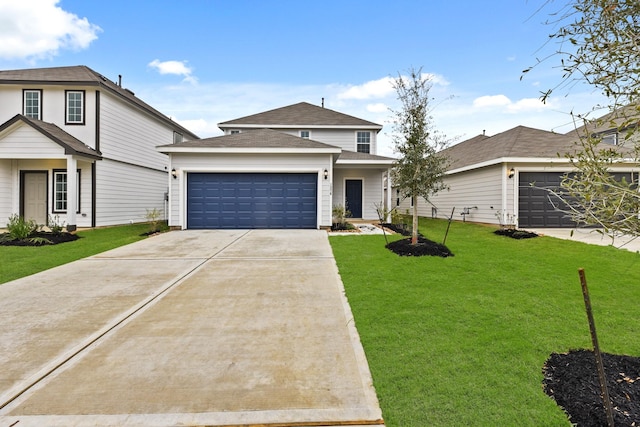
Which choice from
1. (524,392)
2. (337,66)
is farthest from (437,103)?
(337,66)

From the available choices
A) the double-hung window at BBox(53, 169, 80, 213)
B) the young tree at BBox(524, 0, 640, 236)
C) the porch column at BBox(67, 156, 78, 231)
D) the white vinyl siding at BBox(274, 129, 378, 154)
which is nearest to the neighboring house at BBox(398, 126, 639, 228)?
the white vinyl siding at BBox(274, 129, 378, 154)

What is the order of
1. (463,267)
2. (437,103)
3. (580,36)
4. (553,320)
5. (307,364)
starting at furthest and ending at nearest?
(437,103) → (463,267) → (553,320) → (307,364) → (580,36)

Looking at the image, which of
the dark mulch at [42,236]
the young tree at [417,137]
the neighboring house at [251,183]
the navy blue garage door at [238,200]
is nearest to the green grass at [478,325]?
the young tree at [417,137]

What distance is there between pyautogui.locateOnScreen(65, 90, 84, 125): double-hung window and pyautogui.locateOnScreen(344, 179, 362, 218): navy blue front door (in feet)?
37.7

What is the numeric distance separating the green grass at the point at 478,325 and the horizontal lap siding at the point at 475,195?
20.1 feet

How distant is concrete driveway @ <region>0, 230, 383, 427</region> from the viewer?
7.60 feet

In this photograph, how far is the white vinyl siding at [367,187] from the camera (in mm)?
16234

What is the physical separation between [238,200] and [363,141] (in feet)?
30.3

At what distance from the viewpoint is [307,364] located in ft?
9.63

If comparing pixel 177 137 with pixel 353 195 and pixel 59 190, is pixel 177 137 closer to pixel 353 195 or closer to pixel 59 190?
pixel 59 190

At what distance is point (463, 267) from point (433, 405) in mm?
4558

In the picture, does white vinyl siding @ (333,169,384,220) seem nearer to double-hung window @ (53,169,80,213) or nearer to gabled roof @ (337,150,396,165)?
gabled roof @ (337,150,396,165)

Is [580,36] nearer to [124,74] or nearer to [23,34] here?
[124,74]

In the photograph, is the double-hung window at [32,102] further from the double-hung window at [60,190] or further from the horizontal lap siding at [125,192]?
the horizontal lap siding at [125,192]
